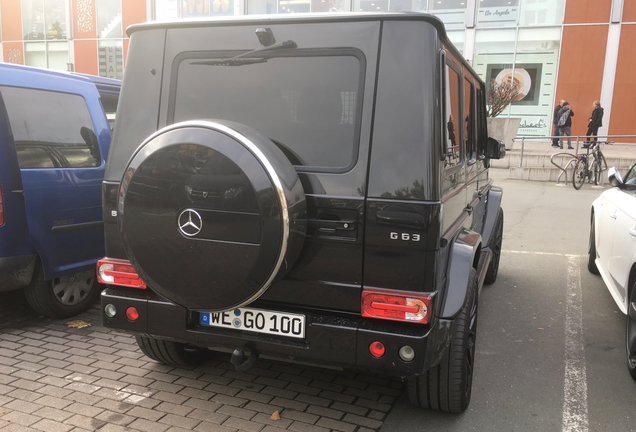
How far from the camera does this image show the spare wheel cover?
2.41 m

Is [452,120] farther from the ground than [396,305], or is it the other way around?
[452,120]

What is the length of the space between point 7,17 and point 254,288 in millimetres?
33983

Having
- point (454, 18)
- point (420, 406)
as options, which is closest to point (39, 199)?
point (420, 406)

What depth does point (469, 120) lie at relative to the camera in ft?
13.2

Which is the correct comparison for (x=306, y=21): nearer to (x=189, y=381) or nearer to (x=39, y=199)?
(x=189, y=381)

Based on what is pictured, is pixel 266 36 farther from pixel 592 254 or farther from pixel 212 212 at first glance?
pixel 592 254

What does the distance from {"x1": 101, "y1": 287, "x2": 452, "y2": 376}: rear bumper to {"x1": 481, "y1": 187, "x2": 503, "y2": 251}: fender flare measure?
2.15 meters

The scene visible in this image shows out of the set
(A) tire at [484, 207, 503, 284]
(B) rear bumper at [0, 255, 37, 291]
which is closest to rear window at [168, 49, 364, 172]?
(B) rear bumper at [0, 255, 37, 291]

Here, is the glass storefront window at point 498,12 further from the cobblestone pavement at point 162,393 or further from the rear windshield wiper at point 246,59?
the rear windshield wiper at point 246,59

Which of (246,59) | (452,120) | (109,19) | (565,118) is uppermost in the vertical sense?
(109,19)

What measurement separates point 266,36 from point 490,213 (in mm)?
3241

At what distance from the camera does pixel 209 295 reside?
8.36 ft

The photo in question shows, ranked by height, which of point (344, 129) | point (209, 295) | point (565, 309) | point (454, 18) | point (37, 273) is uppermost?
point (454, 18)

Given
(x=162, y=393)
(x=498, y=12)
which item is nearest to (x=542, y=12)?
(x=498, y=12)
